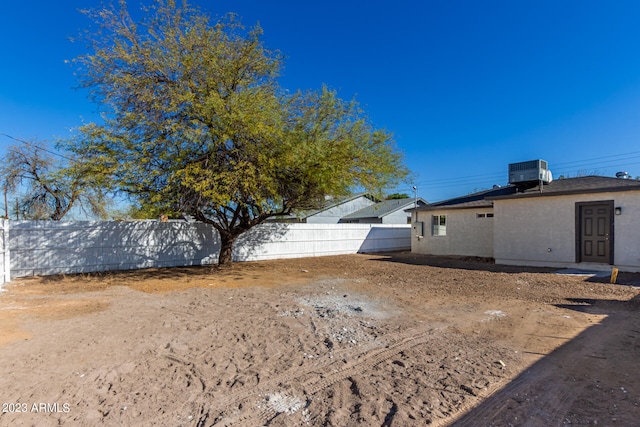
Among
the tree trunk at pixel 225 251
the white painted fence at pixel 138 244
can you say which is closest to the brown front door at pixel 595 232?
the white painted fence at pixel 138 244

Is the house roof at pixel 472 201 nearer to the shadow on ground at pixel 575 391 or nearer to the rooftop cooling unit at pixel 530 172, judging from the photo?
the rooftop cooling unit at pixel 530 172

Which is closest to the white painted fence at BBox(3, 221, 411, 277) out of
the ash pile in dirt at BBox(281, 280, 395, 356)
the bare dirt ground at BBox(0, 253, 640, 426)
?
the bare dirt ground at BBox(0, 253, 640, 426)

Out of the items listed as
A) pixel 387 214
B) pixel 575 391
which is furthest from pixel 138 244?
pixel 387 214

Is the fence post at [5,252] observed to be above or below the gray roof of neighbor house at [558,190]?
below

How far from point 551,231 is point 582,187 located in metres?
2.00

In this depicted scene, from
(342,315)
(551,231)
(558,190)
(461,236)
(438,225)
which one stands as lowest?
(342,315)

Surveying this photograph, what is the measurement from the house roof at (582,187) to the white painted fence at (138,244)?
8.89 metres

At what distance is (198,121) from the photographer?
9.36 metres

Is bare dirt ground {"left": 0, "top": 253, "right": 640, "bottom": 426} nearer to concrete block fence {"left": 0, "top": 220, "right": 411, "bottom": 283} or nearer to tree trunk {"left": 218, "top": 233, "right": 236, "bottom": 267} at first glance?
concrete block fence {"left": 0, "top": 220, "right": 411, "bottom": 283}

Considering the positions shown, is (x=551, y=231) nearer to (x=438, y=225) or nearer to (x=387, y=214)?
(x=438, y=225)

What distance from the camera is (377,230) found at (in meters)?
20.6

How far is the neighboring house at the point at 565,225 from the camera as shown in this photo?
A: 10.3 metres

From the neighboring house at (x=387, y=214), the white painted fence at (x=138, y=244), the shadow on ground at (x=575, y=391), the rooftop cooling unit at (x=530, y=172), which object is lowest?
the shadow on ground at (x=575, y=391)

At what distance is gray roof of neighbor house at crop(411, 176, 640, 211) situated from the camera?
1073 centimetres
